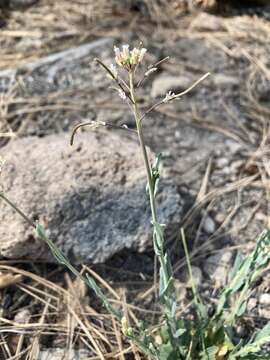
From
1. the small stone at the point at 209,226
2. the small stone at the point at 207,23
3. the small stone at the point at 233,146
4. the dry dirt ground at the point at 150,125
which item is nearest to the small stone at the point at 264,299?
the dry dirt ground at the point at 150,125

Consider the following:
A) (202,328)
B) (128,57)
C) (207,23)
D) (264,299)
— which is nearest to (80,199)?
(202,328)

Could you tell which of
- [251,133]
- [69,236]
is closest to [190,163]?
[251,133]

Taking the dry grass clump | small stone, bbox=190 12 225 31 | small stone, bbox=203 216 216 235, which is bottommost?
the dry grass clump

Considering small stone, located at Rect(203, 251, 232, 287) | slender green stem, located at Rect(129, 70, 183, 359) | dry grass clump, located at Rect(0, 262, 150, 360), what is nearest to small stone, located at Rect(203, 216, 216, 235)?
small stone, located at Rect(203, 251, 232, 287)

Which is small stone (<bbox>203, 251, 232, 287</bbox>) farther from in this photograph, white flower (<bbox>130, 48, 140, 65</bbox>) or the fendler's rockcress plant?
white flower (<bbox>130, 48, 140, 65</bbox>)

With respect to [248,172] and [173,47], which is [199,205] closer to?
[248,172]

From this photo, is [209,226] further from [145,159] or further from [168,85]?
[145,159]
